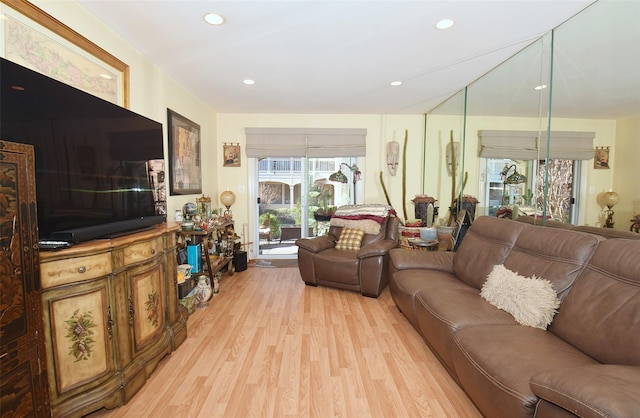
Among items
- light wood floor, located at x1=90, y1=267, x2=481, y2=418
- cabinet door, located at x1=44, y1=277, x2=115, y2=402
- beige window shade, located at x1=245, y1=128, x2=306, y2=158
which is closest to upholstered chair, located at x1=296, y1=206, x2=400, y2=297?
light wood floor, located at x1=90, y1=267, x2=481, y2=418

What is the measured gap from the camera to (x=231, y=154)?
4539mm

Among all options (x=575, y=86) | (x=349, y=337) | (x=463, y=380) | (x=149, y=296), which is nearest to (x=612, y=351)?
(x=463, y=380)

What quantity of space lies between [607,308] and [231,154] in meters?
4.40

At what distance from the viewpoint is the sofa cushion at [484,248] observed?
217 cm

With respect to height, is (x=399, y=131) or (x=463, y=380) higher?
(x=399, y=131)

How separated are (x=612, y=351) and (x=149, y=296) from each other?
2.40 m

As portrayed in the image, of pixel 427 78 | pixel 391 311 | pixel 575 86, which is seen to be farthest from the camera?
pixel 427 78

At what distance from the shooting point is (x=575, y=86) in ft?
6.68

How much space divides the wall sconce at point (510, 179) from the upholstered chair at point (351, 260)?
1.19m

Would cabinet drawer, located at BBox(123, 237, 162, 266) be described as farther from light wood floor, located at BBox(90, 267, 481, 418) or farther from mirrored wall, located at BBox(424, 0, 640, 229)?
mirrored wall, located at BBox(424, 0, 640, 229)

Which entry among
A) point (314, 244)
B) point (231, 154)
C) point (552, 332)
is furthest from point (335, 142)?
point (552, 332)

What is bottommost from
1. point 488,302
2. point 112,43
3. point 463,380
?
point 463,380

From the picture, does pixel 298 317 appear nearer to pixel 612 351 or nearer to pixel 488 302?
pixel 488 302

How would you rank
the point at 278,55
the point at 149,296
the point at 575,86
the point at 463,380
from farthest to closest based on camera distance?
the point at 278,55 < the point at 575,86 < the point at 149,296 < the point at 463,380
